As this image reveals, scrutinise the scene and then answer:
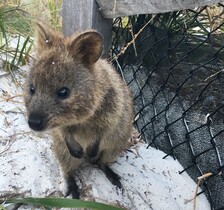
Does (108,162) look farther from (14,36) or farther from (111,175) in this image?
(14,36)

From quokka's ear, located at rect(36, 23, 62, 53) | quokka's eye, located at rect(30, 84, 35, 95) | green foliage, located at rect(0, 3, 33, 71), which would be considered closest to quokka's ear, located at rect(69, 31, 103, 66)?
quokka's ear, located at rect(36, 23, 62, 53)

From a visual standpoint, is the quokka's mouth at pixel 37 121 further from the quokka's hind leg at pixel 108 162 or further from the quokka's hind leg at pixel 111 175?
the quokka's hind leg at pixel 111 175

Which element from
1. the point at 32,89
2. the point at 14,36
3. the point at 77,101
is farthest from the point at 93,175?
the point at 14,36

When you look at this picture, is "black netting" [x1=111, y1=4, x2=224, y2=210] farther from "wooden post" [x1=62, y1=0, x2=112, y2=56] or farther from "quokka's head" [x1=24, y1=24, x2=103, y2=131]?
"quokka's head" [x1=24, y1=24, x2=103, y2=131]

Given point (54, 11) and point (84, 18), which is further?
point (54, 11)

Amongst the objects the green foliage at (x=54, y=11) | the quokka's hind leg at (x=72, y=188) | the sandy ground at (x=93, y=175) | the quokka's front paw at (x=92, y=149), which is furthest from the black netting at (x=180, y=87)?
the green foliage at (x=54, y=11)
